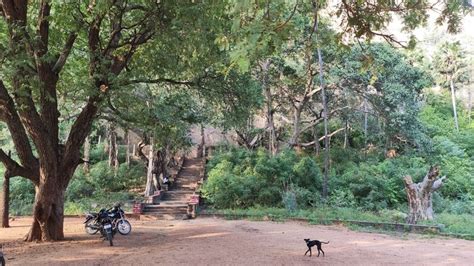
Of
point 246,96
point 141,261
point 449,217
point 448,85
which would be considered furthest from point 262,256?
point 448,85

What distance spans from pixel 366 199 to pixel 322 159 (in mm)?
5492

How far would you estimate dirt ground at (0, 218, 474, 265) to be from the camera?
865 cm

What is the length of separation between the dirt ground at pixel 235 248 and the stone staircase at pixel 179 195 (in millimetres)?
3182

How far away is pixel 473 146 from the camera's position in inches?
1088

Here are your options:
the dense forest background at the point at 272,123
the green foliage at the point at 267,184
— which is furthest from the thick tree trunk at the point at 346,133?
the green foliage at the point at 267,184

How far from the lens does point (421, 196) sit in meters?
14.5

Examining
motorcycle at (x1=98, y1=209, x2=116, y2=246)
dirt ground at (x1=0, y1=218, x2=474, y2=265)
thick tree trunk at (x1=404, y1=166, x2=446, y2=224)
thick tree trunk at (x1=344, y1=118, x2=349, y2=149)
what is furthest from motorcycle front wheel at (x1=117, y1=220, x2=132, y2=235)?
thick tree trunk at (x1=344, y1=118, x2=349, y2=149)

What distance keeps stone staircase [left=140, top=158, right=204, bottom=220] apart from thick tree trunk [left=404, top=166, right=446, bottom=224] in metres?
8.25

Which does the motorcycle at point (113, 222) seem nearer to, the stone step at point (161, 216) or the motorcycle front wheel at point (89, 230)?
the motorcycle front wheel at point (89, 230)

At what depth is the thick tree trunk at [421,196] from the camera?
14188 mm

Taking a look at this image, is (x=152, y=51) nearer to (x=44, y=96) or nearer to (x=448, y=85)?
(x=44, y=96)

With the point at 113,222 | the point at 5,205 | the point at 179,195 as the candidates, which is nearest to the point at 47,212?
the point at 113,222

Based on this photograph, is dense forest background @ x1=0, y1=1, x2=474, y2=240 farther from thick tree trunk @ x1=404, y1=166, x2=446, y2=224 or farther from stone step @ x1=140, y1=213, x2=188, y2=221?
stone step @ x1=140, y1=213, x2=188, y2=221

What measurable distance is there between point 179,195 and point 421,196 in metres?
11.2
